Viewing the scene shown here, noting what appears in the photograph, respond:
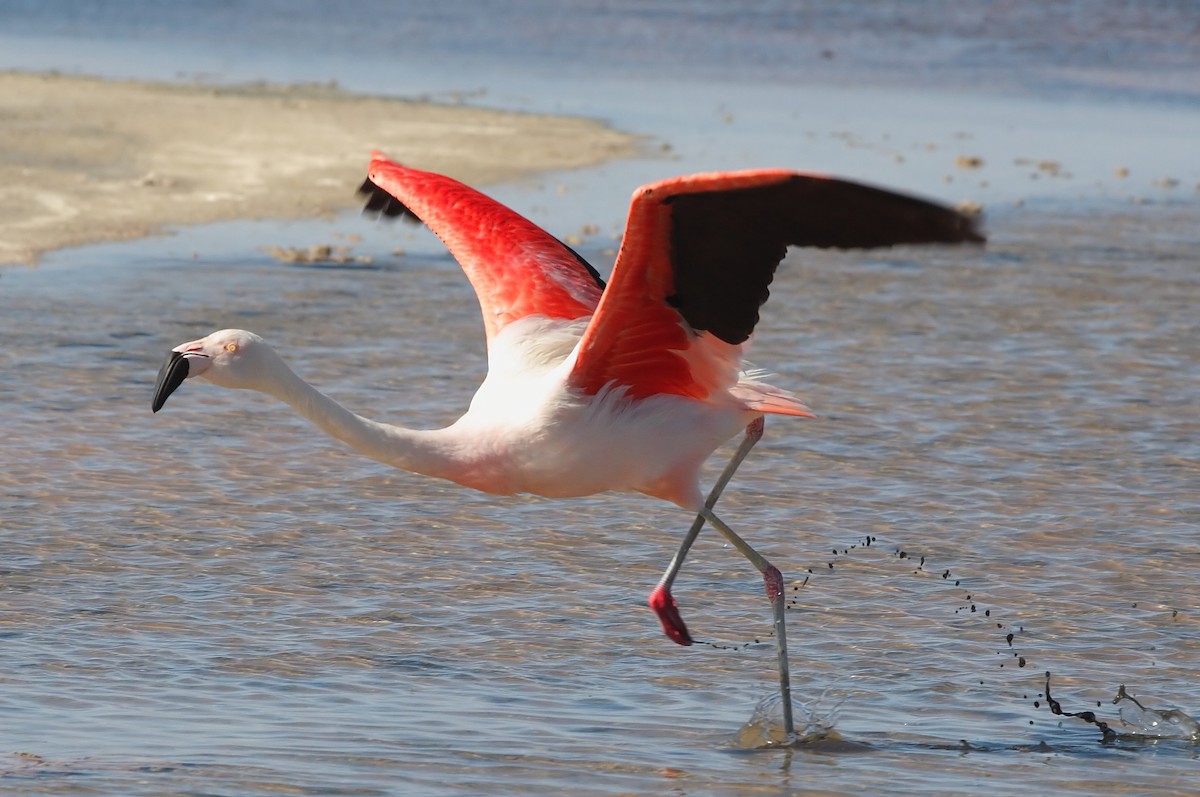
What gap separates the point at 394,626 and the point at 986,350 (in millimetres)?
4938

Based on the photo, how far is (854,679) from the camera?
19.8 feet

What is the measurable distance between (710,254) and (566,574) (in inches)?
76.1

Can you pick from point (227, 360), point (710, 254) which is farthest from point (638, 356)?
point (227, 360)

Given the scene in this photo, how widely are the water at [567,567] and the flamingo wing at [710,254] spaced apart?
941mm

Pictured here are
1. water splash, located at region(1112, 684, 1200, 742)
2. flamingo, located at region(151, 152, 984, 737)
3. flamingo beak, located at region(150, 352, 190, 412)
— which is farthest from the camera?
water splash, located at region(1112, 684, 1200, 742)

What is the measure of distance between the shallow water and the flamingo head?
3.09ft

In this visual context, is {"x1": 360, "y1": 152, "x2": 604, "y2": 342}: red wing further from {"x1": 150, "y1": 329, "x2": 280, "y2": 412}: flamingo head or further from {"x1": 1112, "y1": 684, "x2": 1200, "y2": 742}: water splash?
{"x1": 1112, "y1": 684, "x2": 1200, "y2": 742}: water splash

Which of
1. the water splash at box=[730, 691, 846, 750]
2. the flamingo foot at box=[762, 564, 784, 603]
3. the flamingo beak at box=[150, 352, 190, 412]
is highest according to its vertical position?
the flamingo beak at box=[150, 352, 190, 412]

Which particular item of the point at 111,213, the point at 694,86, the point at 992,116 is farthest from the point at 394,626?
the point at 694,86

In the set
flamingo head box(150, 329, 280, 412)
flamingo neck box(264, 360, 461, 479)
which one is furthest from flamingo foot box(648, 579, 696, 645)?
flamingo head box(150, 329, 280, 412)

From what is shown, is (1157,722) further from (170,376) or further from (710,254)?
(170,376)

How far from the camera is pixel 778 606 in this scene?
6020 millimetres

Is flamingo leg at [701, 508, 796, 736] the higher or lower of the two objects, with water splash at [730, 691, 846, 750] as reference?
higher

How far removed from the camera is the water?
5.39 meters
